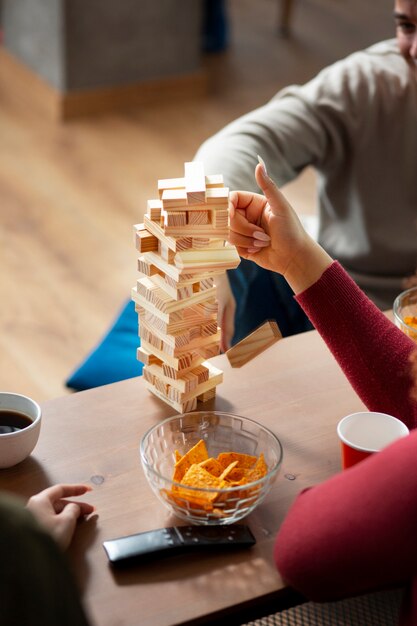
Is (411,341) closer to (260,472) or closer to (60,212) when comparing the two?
(260,472)

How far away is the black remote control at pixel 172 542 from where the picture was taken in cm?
106

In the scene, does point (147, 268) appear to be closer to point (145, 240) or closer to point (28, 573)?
point (145, 240)

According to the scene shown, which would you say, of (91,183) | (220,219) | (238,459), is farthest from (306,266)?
(91,183)

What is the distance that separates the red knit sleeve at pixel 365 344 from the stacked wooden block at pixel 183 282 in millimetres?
157

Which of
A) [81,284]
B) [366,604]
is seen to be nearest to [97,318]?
[81,284]

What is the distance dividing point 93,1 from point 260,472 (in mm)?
3161

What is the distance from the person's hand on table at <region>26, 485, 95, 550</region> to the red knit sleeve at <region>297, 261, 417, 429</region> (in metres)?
0.41

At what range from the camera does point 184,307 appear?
1260 mm

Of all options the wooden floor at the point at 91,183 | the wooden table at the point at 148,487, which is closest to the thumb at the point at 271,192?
the wooden table at the point at 148,487

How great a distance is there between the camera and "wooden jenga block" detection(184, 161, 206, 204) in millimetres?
1191

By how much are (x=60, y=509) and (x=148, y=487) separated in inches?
4.8

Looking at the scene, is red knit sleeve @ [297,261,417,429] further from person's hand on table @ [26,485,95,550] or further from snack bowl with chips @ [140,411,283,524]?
person's hand on table @ [26,485,95,550]

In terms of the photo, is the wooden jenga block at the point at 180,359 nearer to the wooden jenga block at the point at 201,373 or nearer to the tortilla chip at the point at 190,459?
the wooden jenga block at the point at 201,373

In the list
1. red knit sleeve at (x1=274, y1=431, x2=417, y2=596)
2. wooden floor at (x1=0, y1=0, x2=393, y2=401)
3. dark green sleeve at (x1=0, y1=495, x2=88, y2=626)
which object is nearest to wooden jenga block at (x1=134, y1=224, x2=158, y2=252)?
red knit sleeve at (x1=274, y1=431, x2=417, y2=596)
